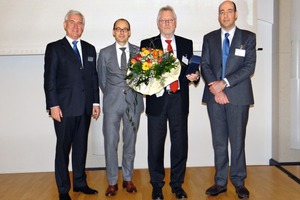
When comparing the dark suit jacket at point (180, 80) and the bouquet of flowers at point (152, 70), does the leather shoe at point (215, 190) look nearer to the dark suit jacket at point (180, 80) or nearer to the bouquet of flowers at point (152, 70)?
the dark suit jacket at point (180, 80)

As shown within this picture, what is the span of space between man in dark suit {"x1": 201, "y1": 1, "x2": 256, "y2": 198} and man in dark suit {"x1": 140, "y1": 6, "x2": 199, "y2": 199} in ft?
0.76

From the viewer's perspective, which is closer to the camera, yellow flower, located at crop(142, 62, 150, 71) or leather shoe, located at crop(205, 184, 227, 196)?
yellow flower, located at crop(142, 62, 150, 71)

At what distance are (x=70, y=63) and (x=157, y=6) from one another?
5.25 feet

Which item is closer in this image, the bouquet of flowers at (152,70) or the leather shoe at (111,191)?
the bouquet of flowers at (152,70)

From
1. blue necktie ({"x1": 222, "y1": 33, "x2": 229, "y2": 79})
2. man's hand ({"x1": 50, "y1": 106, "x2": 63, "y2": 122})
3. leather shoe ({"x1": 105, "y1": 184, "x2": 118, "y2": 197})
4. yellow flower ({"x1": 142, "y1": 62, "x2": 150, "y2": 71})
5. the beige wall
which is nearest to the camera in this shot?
yellow flower ({"x1": 142, "y1": 62, "x2": 150, "y2": 71})

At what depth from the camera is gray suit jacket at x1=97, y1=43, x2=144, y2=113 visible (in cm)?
358

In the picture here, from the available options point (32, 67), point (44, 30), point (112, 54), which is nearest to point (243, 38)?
point (112, 54)

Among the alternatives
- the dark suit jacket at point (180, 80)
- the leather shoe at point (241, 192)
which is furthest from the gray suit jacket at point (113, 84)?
the leather shoe at point (241, 192)

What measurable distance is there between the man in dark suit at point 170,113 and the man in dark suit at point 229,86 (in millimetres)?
232

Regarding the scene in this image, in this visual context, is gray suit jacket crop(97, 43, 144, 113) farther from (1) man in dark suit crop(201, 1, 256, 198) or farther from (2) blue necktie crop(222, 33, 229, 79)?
(2) blue necktie crop(222, 33, 229, 79)

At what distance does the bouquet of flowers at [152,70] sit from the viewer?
3.12 metres

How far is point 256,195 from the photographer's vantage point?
3588mm

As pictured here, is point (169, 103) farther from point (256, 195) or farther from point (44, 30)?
point (44, 30)

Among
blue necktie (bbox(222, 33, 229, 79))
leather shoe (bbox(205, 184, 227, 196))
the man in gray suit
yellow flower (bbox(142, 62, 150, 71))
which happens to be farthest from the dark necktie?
leather shoe (bbox(205, 184, 227, 196))
